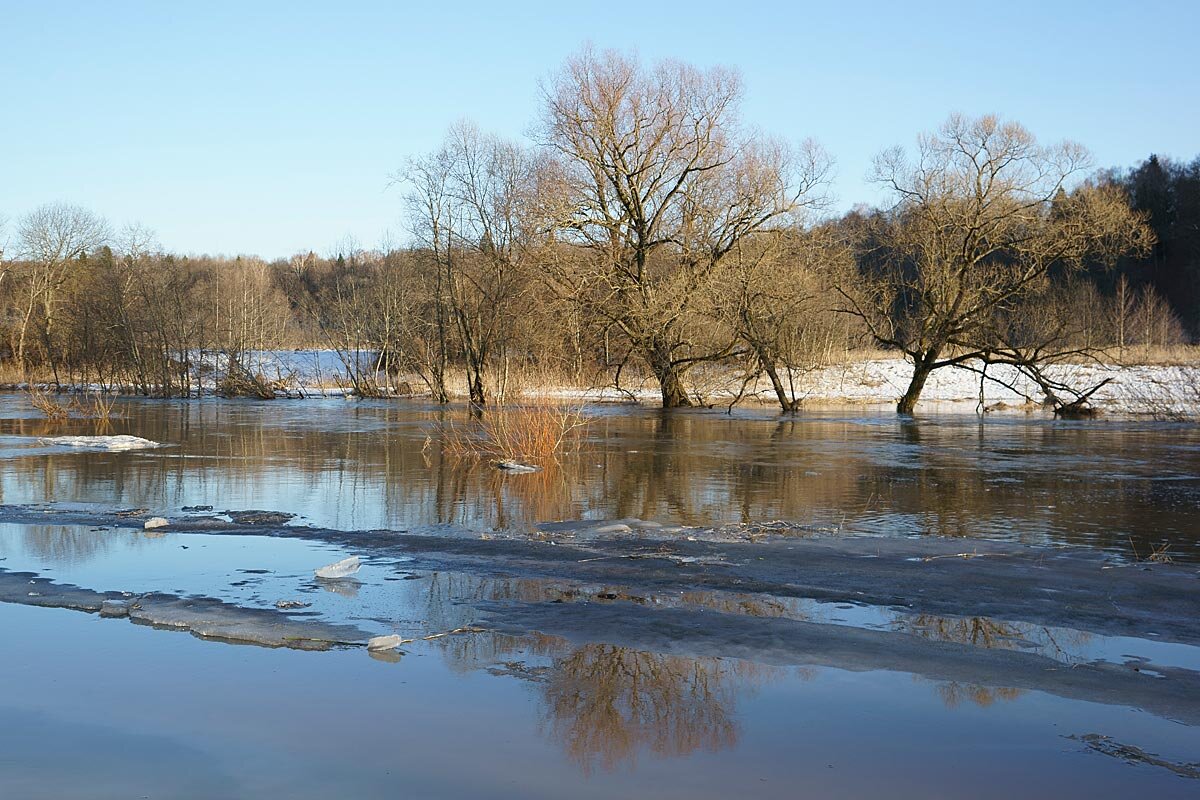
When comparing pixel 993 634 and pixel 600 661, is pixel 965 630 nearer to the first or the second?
pixel 993 634

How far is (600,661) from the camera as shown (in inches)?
261

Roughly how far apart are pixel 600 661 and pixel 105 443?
17.7m

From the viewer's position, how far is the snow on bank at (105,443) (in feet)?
68.4

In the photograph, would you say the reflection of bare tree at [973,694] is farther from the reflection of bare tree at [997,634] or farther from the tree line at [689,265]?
the tree line at [689,265]

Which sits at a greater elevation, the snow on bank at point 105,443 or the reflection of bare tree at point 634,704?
the snow on bank at point 105,443

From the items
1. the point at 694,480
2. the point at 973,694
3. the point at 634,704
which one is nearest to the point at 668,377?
the point at 694,480

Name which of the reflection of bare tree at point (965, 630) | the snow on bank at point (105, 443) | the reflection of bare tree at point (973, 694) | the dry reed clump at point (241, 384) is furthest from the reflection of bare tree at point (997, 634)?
the dry reed clump at point (241, 384)

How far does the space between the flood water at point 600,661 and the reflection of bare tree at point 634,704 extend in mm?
25

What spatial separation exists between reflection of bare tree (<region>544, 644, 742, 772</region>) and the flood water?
0.02 metres

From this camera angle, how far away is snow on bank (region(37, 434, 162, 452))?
2086 cm

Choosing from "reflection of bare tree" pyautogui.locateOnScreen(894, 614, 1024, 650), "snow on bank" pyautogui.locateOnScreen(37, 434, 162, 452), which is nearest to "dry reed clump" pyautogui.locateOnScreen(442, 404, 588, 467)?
"snow on bank" pyautogui.locateOnScreen(37, 434, 162, 452)

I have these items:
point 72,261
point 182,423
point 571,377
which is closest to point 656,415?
point 571,377

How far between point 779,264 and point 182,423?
62.8ft

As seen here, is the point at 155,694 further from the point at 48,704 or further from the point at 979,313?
the point at 979,313
